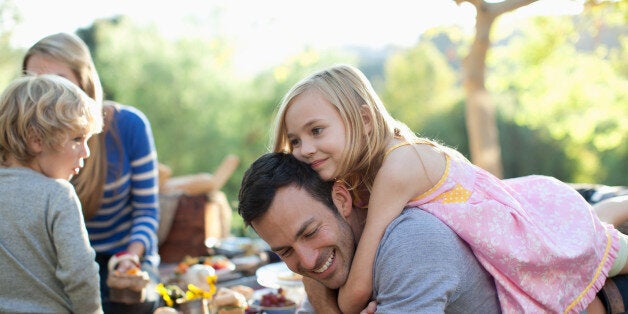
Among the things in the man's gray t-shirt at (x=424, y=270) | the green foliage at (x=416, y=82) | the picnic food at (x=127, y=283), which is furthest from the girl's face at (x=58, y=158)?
the green foliage at (x=416, y=82)

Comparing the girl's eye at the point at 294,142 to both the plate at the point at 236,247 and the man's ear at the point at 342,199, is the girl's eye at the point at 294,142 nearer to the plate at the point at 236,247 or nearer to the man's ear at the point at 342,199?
the man's ear at the point at 342,199

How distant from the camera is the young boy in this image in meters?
2.23

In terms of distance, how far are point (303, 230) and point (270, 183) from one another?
0.55ft

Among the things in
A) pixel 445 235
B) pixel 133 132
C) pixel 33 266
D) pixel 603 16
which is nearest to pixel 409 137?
pixel 445 235

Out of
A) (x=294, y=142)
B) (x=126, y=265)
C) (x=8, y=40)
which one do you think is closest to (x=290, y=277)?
(x=126, y=265)

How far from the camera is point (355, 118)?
2.10 meters

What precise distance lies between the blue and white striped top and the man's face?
1.46m

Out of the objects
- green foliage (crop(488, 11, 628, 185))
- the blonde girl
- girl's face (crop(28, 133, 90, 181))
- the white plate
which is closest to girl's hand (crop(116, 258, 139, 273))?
girl's face (crop(28, 133, 90, 181))

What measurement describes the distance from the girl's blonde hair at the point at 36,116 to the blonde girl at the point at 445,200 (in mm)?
777

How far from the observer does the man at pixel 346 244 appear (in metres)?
1.65

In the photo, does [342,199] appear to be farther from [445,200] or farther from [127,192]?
[127,192]

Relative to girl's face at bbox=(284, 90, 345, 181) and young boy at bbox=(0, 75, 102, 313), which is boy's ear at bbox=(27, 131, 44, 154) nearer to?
young boy at bbox=(0, 75, 102, 313)

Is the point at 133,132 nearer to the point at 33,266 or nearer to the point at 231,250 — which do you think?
the point at 33,266

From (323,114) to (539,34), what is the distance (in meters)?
7.75
